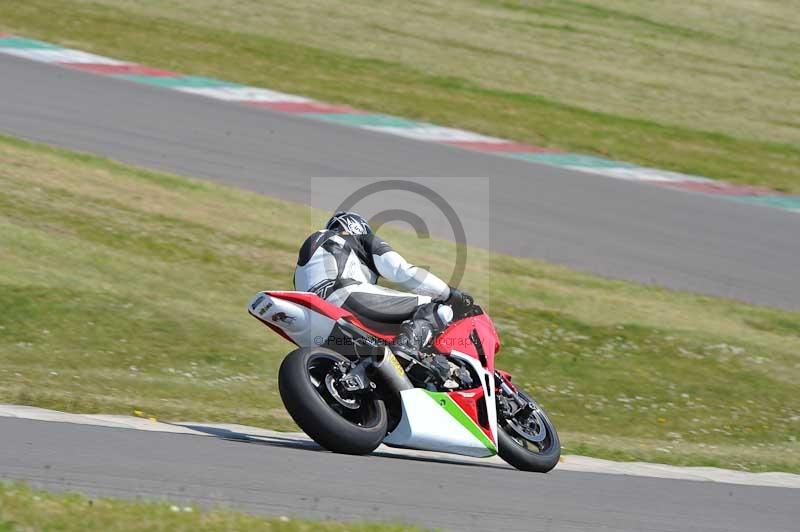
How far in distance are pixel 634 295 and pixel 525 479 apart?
301 inches

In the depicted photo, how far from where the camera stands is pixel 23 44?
21.5 meters

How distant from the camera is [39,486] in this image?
5762mm

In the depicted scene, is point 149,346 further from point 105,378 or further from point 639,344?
point 639,344

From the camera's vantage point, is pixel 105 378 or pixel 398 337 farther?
pixel 105 378

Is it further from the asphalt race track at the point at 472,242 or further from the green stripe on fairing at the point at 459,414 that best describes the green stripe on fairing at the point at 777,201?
the green stripe on fairing at the point at 459,414

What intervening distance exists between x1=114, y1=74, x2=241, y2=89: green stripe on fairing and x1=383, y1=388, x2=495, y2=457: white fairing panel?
14135 mm

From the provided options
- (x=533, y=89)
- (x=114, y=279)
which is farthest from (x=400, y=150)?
(x=114, y=279)

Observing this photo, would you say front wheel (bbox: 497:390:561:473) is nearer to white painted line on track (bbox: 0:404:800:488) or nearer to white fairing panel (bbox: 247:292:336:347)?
white painted line on track (bbox: 0:404:800:488)

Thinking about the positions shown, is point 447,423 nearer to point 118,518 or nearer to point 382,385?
point 382,385

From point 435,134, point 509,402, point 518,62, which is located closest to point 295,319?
point 509,402

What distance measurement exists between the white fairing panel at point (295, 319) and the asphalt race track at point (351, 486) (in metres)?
0.71

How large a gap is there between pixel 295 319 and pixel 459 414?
4.05ft

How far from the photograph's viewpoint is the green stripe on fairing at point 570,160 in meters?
20.0

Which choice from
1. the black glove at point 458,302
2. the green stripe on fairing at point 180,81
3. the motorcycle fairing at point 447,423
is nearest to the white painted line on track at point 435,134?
the green stripe on fairing at point 180,81
